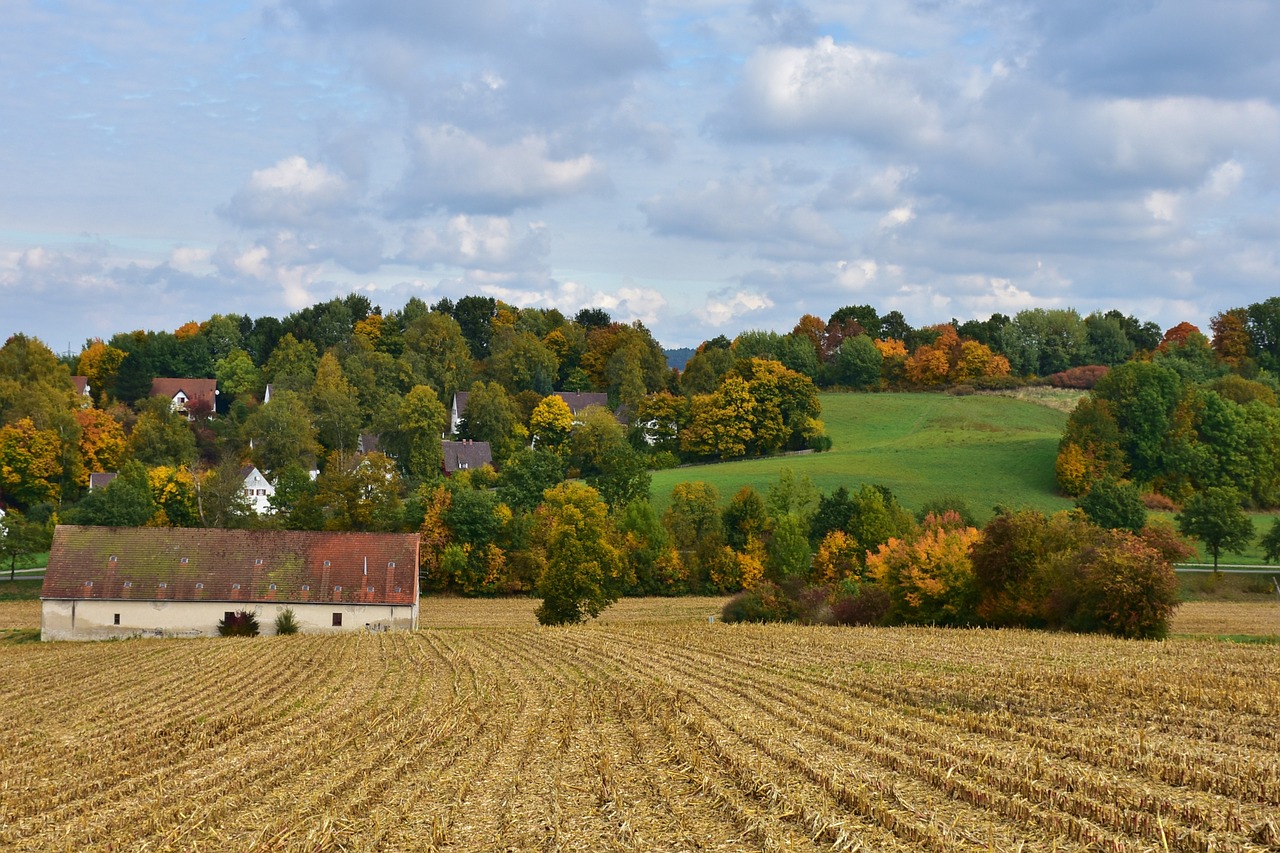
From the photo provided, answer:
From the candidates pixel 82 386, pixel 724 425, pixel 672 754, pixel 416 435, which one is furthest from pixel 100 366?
pixel 672 754

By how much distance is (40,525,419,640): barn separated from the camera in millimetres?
53562

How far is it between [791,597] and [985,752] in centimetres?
3957

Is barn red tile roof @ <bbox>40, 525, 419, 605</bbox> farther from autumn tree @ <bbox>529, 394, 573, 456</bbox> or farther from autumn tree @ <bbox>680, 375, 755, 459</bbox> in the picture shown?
Result: autumn tree @ <bbox>529, 394, 573, 456</bbox>

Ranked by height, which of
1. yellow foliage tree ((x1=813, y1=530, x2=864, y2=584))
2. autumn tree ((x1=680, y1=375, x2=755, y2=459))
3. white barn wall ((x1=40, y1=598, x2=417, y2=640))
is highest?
autumn tree ((x1=680, y1=375, x2=755, y2=459))

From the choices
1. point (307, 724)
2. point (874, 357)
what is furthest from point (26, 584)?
point (874, 357)

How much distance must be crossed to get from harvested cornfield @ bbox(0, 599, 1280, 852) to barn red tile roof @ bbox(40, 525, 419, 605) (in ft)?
76.2

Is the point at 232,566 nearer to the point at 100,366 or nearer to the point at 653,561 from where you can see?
the point at 653,561

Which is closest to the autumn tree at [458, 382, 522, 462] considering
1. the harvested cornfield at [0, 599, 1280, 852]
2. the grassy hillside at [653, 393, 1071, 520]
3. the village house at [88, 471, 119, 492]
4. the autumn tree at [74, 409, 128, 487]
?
the grassy hillside at [653, 393, 1071, 520]

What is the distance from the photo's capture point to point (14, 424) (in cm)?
10094

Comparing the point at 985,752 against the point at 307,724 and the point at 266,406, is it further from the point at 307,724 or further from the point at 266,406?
the point at 266,406

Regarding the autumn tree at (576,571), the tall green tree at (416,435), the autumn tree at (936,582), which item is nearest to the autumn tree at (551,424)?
the tall green tree at (416,435)

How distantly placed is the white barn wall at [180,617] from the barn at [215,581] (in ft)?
0.16

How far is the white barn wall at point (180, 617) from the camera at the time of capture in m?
53.1

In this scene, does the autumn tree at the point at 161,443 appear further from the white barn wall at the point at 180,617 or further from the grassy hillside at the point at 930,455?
the white barn wall at the point at 180,617
